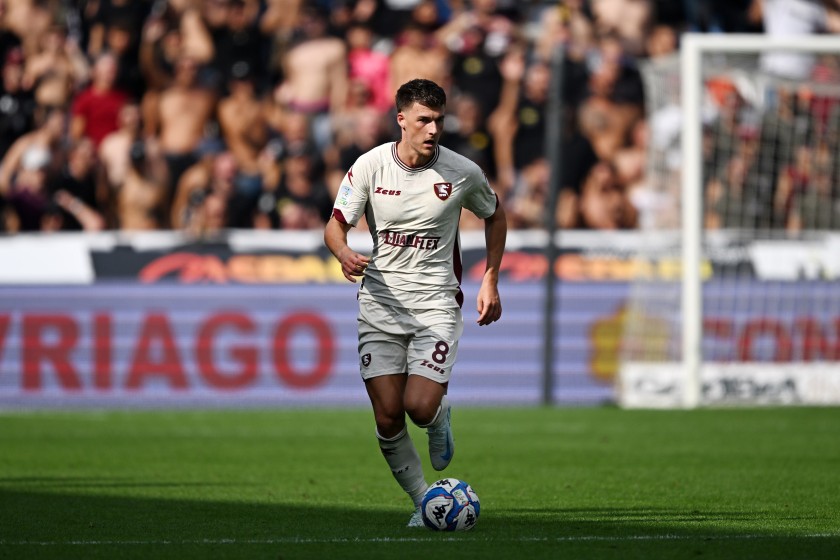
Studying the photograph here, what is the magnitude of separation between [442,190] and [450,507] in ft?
5.23

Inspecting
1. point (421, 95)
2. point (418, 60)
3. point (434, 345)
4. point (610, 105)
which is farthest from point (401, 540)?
point (610, 105)

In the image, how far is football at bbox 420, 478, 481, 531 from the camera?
23.5 ft

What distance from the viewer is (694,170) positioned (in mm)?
16016

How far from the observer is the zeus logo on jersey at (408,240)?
761 centimetres

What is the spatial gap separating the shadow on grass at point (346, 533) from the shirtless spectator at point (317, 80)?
10.2 meters

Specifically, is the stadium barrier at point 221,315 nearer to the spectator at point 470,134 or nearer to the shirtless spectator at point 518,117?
the spectator at point 470,134

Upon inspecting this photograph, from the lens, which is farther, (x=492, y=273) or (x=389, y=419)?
(x=492, y=273)

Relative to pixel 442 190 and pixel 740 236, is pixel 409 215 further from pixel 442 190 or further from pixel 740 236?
pixel 740 236

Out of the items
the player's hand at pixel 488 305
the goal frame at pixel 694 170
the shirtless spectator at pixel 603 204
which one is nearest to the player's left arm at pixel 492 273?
the player's hand at pixel 488 305

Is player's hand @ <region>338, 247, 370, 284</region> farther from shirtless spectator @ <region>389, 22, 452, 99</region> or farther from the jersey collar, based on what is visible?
shirtless spectator @ <region>389, 22, 452, 99</region>

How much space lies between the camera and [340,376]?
17.0 meters

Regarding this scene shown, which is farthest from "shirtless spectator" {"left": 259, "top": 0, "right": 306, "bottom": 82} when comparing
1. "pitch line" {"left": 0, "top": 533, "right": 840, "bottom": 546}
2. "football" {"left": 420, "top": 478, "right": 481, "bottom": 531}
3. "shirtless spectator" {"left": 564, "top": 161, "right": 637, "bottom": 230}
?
"pitch line" {"left": 0, "top": 533, "right": 840, "bottom": 546}

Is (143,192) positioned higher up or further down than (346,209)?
further down

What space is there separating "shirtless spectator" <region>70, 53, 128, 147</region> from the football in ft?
39.0
